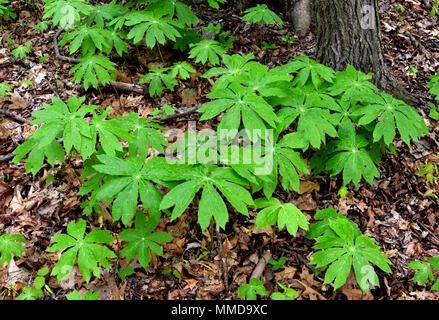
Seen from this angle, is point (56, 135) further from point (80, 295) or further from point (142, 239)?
point (80, 295)

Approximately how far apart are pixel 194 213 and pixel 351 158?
1.42 metres

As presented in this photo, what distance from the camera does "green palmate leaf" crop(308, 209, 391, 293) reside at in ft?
7.57

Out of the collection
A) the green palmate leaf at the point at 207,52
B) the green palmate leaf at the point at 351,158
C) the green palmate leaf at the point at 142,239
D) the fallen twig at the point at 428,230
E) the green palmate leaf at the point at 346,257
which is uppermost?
the green palmate leaf at the point at 207,52

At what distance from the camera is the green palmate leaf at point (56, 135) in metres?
2.44

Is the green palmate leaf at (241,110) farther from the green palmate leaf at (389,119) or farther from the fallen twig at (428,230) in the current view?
the fallen twig at (428,230)

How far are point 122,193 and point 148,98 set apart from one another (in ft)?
6.87

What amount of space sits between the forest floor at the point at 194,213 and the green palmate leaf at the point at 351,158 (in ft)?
1.38

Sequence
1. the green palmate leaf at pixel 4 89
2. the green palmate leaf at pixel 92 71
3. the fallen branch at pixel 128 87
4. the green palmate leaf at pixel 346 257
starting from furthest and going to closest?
1. the fallen branch at pixel 128 87
2. the green palmate leaf at pixel 4 89
3. the green palmate leaf at pixel 92 71
4. the green palmate leaf at pixel 346 257

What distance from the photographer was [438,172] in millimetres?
3629

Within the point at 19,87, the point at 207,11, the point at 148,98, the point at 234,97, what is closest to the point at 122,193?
the point at 234,97

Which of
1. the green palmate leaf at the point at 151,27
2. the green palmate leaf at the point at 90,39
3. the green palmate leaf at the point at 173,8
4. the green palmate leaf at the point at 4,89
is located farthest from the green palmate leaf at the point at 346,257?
the green palmate leaf at the point at 4,89

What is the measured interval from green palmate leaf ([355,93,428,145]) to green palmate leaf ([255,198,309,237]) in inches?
39.7

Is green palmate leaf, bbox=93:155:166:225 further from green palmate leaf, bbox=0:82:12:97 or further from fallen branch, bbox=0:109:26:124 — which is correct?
green palmate leaf, bbox=0:82:12:97

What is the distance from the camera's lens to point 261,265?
2.87m
